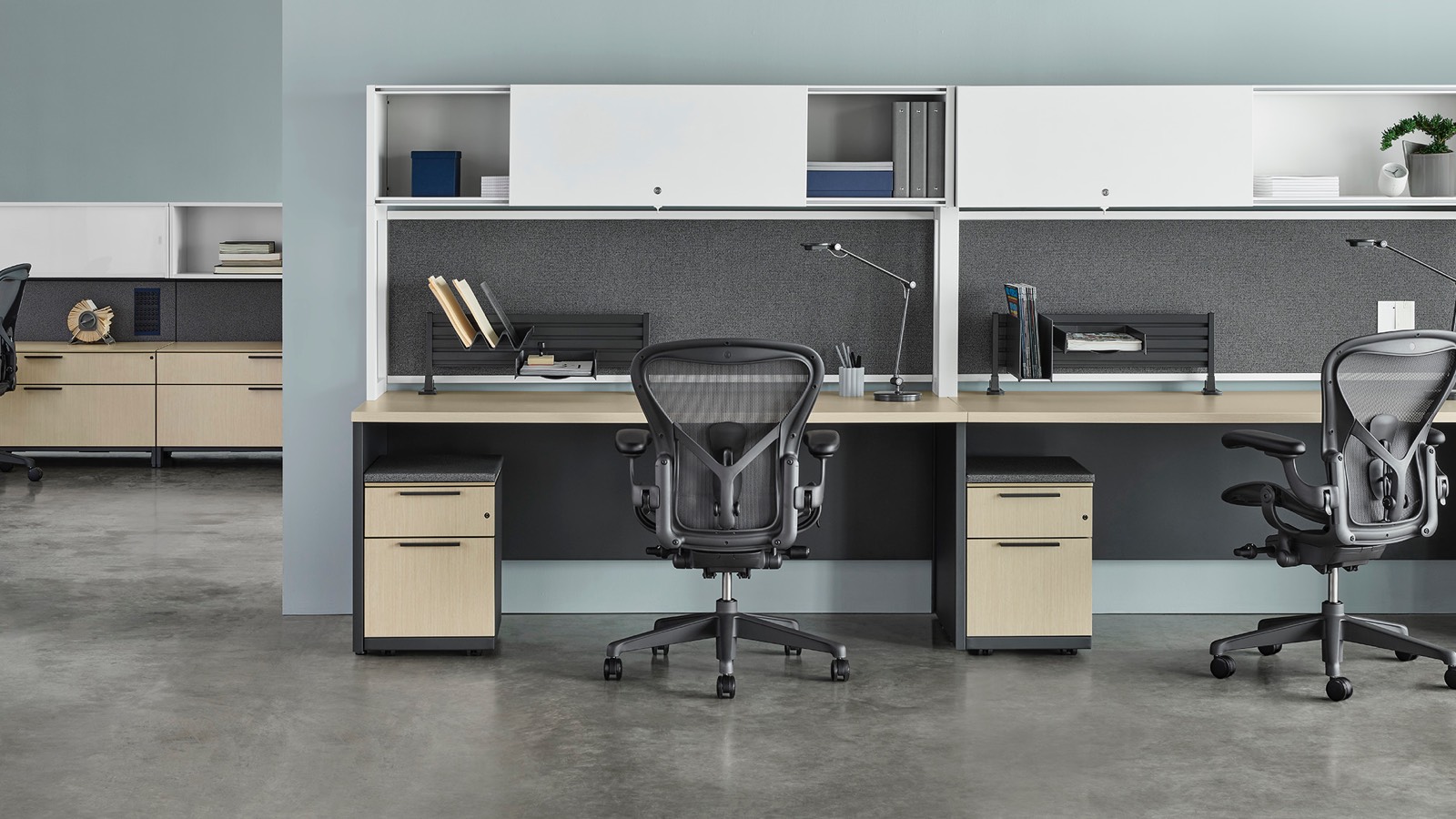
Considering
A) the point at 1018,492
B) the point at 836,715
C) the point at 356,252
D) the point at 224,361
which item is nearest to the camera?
the point at 836,715

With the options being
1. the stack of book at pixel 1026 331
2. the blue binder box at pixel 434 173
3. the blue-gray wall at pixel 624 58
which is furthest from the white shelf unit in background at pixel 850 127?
the blue binder box at pixel 434 173

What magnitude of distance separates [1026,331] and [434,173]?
66.0 inches

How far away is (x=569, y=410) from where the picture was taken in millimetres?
3256

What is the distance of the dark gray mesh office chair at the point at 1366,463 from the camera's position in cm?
288

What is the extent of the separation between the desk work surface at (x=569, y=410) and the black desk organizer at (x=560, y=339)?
0.19 meters

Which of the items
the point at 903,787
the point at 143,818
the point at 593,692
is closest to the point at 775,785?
the point at 903,787

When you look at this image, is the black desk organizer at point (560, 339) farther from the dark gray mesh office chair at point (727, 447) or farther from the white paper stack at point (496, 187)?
the dark gray mesh office chair at point (727, 447)

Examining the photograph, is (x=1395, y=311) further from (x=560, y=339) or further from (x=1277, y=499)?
(x=560, y=339)

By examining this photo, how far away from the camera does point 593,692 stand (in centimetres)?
300

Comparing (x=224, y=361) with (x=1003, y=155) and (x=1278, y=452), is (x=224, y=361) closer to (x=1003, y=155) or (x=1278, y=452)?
(x=1003, y=155)

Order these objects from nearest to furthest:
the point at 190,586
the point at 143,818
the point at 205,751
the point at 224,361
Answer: the point at 143,818
the point at 205,751
the point at 190,586
the point at 224,361

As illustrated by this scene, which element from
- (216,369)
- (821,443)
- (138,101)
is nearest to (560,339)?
(821,443)

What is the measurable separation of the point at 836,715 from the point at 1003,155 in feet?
5.11

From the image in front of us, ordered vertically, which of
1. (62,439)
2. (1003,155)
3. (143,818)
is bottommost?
(143,818)
